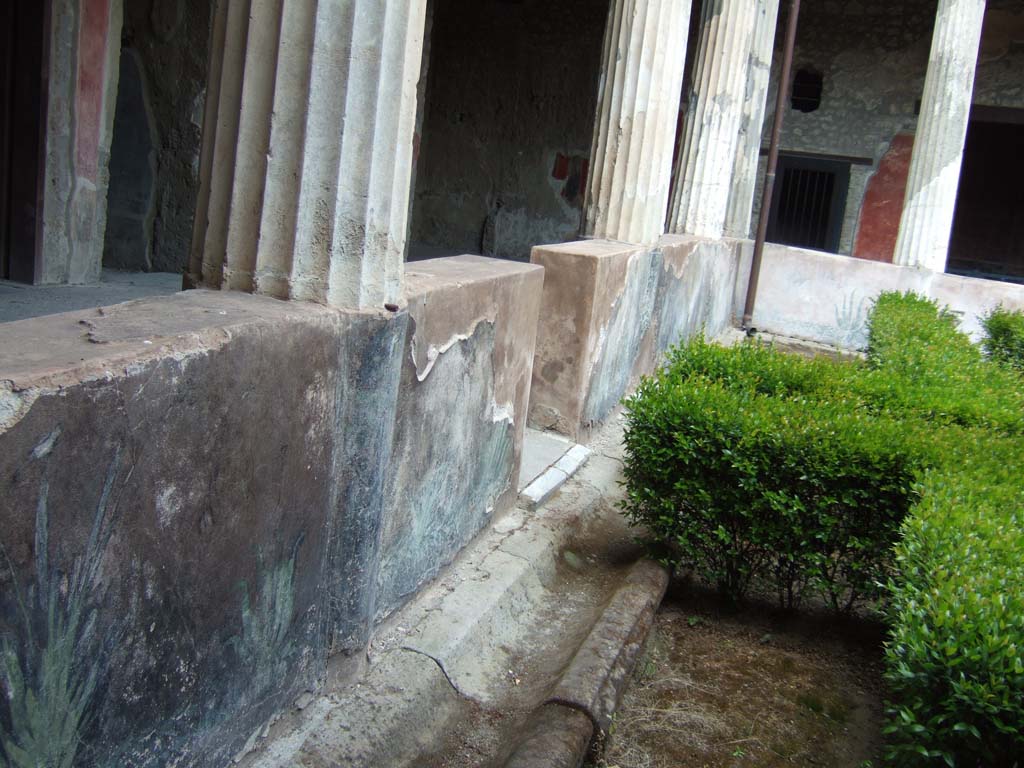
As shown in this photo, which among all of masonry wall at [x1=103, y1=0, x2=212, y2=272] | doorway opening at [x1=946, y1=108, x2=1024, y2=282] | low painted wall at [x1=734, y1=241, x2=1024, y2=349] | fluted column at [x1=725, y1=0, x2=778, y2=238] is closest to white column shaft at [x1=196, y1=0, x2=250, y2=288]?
masonry wall at [x1=103, y1=0, x2=212, y2=272]

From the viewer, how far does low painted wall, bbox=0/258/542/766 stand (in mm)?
1356

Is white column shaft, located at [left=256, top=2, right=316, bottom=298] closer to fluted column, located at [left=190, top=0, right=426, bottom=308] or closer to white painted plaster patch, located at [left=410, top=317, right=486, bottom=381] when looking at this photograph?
fluted column, located at [left=190, top=0, right=426, bottom=308]

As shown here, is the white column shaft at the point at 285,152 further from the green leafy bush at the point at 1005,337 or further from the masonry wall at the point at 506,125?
the masonry wall at the point at 506,125

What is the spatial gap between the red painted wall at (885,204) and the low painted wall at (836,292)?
10.0ft

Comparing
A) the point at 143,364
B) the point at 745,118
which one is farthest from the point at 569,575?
the point at 745,118

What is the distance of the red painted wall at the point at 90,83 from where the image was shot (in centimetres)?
524

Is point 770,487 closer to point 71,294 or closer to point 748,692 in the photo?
point 748,692

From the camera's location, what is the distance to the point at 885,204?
40.8ft

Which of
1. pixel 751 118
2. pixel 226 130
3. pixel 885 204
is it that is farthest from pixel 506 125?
pixel 226 130

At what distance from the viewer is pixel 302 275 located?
2.12 metres

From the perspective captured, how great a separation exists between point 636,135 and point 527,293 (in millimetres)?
2385

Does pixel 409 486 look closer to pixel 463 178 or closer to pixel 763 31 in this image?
pixel 763 31

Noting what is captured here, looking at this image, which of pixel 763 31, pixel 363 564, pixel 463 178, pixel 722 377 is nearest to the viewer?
pixel 363 564

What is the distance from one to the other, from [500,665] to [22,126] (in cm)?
411
